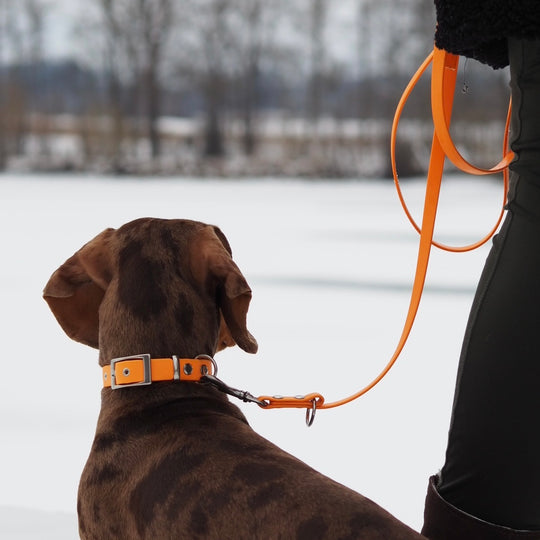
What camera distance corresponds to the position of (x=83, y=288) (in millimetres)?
1600

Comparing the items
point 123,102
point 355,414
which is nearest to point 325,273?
point 355,414

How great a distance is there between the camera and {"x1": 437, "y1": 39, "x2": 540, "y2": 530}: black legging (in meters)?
1.37

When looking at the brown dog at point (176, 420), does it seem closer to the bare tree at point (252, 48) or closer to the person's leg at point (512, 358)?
the person's leg at point (512, 358)

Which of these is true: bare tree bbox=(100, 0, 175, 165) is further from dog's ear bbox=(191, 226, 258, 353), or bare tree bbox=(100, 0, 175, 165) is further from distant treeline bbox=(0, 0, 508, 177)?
dog's ear bbox=(191, 226, 258, 353)

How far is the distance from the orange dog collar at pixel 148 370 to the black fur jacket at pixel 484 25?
2.26 ft

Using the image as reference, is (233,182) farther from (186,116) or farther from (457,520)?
(457,520)

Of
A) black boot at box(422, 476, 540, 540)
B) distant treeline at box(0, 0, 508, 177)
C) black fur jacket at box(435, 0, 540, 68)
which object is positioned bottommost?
black boot at box(422, 476, 540, 540)

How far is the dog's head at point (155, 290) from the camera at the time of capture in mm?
1488

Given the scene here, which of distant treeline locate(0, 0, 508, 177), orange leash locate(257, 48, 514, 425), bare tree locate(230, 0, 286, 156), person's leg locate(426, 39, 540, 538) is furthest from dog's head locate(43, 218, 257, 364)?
bare tree locate(230, 0, 286, 156)

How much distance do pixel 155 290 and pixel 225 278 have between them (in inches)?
4.8

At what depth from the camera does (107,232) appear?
5.29 ft

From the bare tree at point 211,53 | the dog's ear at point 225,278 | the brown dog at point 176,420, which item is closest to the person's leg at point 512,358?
the brown dog at point 176,420

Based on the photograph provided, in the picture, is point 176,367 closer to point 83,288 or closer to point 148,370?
point 148,370

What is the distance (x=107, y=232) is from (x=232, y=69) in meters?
22.6
